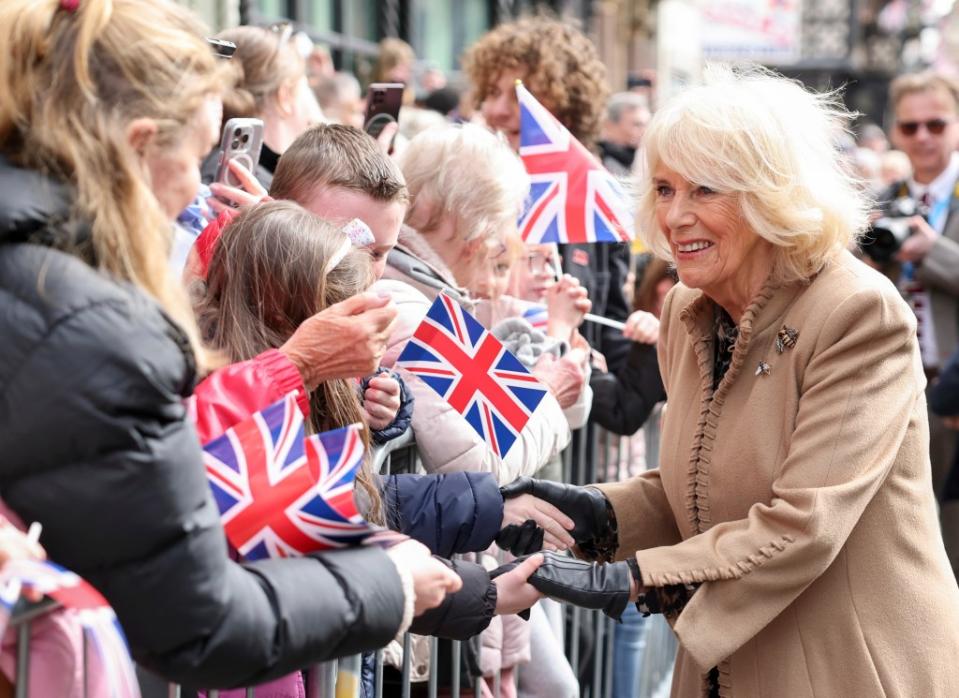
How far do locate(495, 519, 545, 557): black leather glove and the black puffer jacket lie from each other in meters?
1.23

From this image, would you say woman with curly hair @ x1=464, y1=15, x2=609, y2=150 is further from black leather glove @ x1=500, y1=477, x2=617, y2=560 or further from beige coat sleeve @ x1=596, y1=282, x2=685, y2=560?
black leather glove @ x1=500, y1=477, x2=617, y2=560

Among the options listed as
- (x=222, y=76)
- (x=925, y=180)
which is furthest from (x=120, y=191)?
(x=925, y=180)

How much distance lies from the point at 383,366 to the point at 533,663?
0.98 m

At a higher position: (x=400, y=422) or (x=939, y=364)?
(x=400, y=422)

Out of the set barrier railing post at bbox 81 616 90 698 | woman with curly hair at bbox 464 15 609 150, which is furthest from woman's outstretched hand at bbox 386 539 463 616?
woman with curly hair at bbox 464 15 609 150

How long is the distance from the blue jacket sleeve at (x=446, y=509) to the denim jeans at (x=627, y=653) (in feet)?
7.29

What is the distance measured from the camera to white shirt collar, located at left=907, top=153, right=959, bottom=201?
6.86 meters

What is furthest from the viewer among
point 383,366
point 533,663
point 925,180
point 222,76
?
point 925,180

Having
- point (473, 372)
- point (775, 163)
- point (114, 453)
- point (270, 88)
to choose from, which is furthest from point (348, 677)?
point (270, 88)

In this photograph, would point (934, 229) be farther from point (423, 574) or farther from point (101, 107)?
point (101, 107)

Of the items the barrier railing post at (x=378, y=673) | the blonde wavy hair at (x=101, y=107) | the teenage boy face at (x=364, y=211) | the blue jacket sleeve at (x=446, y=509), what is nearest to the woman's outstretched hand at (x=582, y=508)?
the blue jacket sleeve at (x=446, y=509)

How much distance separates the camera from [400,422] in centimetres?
310

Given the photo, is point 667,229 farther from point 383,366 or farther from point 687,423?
point 383,366

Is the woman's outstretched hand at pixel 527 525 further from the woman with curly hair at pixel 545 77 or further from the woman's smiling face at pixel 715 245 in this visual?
the woman with curly hair at pixel 545 77
